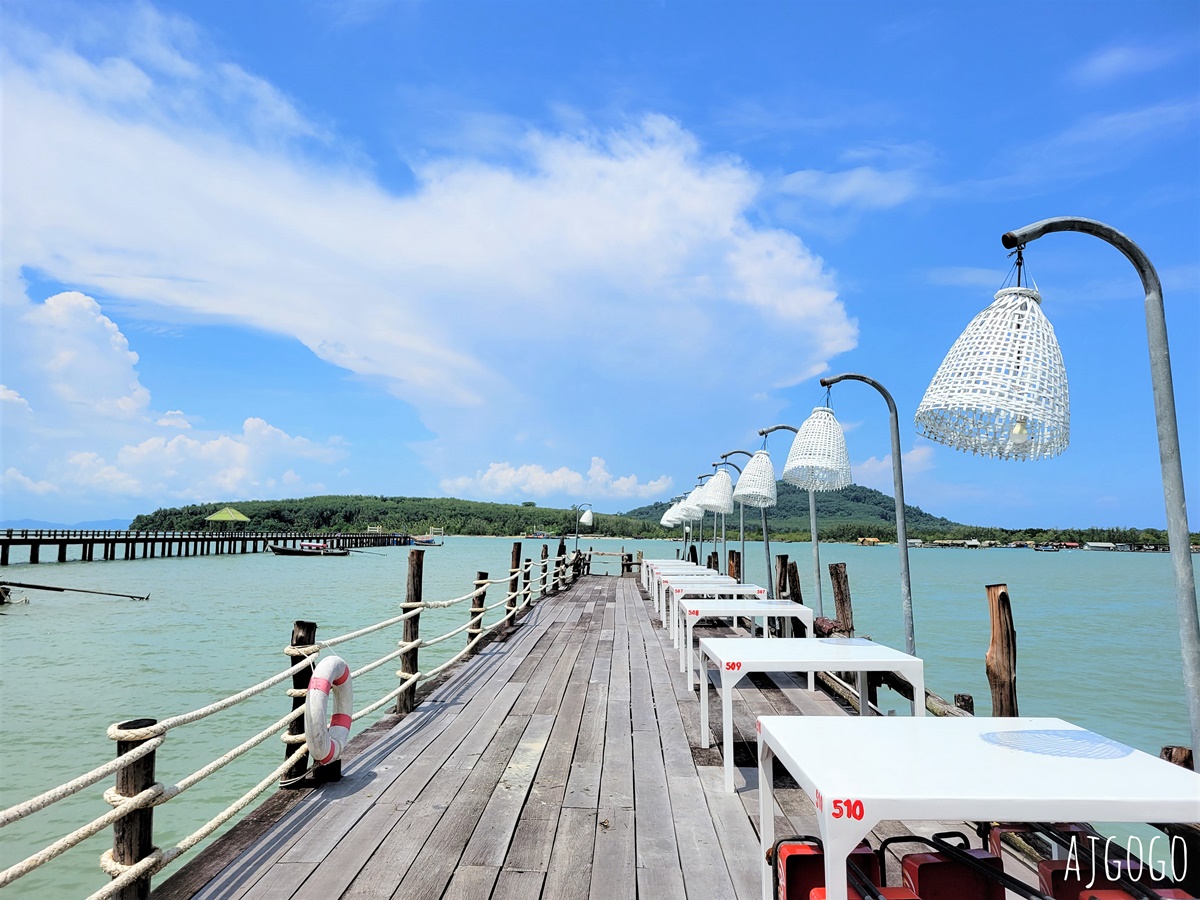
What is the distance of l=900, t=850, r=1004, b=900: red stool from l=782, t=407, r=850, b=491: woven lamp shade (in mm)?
3658

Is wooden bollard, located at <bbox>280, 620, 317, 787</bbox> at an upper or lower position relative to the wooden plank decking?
upper

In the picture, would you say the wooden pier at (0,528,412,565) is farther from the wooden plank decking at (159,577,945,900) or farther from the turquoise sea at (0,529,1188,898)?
the wooden plank decking at (159,577,945,900)

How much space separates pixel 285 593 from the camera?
2555cm

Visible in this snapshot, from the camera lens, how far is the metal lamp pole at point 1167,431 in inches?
83.7

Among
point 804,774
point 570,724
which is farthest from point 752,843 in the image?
point 570,724

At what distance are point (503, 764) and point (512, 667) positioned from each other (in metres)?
2.93

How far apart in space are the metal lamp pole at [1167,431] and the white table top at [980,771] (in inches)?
13.8

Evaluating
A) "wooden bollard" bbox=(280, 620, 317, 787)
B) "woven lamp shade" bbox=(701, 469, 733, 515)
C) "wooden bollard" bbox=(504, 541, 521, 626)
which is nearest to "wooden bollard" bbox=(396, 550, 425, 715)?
"wooden bollard" bbox=(280, 620, 317, 787)

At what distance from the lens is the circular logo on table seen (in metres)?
2.05

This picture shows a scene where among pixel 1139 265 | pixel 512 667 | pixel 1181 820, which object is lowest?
pixel 512 667

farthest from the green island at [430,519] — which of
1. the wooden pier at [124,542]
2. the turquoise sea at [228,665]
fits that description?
the turquoise sea at [228,665]

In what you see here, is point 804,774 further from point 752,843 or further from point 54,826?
point 54,826

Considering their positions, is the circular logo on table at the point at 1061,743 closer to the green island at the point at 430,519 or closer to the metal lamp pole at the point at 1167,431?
the metal lamp pole at the point at 1167,431

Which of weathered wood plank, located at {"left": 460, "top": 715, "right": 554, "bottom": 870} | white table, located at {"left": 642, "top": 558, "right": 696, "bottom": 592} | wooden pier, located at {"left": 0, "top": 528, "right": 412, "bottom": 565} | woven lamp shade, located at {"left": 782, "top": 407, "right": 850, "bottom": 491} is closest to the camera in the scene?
weathered wood plank, located at {"left": 460, "top": 715, "right": 554, "bottom": 870}
